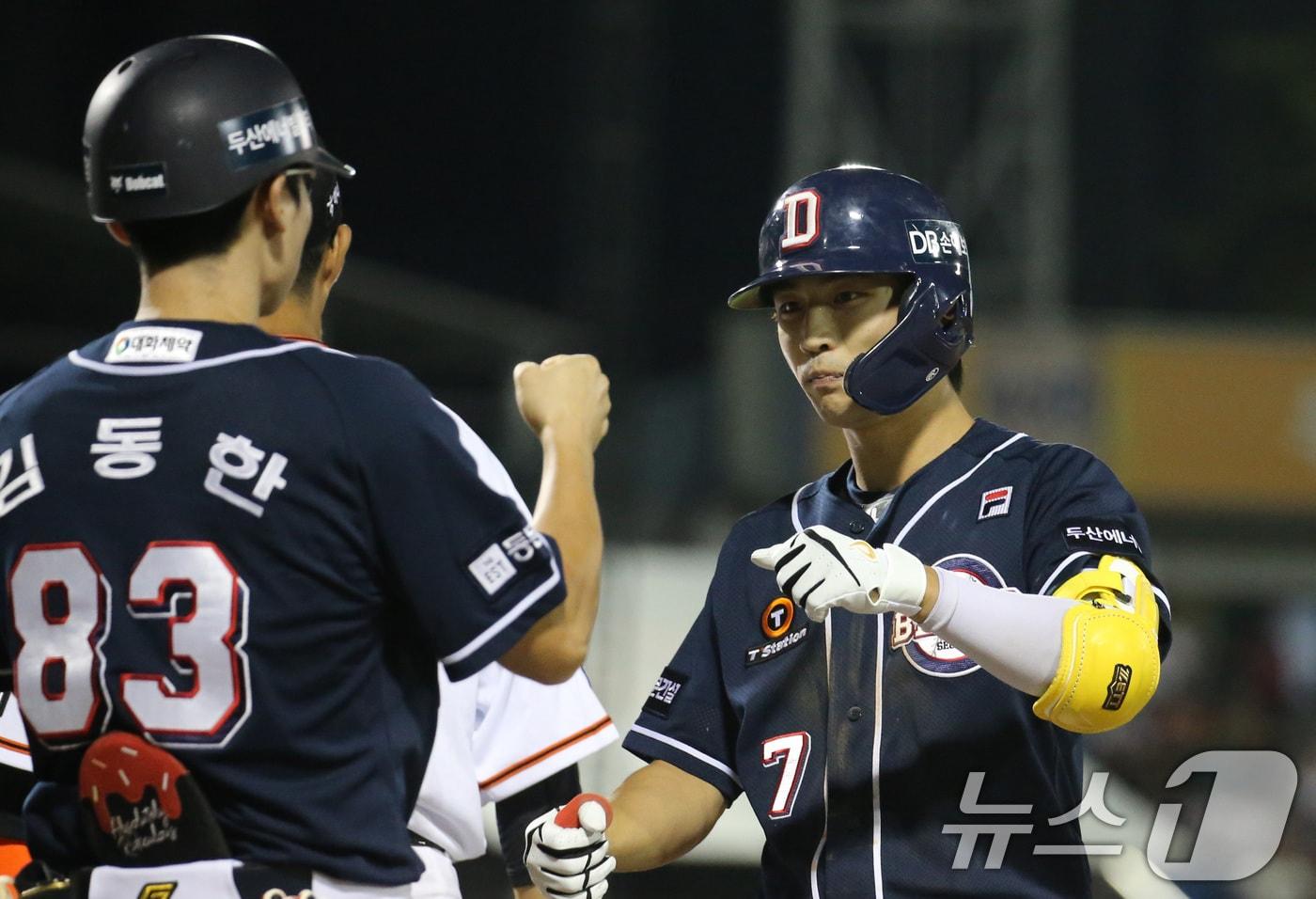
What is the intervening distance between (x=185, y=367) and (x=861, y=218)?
147 centimetres

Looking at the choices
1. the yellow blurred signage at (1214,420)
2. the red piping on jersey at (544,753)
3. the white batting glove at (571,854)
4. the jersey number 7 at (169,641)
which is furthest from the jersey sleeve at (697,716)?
the yellow blurred signage at (1214,420)

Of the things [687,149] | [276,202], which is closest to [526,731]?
[276,202]

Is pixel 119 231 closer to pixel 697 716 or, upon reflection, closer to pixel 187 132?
pixel 187 132

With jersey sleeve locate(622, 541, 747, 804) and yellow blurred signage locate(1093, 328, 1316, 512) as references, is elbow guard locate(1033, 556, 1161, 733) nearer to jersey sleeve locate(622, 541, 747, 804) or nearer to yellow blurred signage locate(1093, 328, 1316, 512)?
jersey sleeve locate(622, 541, 747, 804)

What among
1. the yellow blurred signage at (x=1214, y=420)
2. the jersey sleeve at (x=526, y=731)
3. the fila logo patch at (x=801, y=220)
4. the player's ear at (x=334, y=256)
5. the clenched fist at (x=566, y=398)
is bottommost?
the yellow blurred signage at (x=1214, y=420)

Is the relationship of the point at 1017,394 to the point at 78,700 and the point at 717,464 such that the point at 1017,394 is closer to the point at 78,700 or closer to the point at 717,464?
the point at 717,464

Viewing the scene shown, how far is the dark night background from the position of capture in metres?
15.9

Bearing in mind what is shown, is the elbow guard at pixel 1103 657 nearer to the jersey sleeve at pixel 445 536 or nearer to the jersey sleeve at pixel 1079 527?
the jersey sleeve at pixel 1079 527

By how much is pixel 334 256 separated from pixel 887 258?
1084mm

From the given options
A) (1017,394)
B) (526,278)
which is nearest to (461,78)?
(526,278)

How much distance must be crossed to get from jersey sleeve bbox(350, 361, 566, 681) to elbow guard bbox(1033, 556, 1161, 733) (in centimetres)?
92

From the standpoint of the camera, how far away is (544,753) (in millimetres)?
3180

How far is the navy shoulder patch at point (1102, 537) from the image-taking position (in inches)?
118

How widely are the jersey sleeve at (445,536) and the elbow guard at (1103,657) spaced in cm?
92
